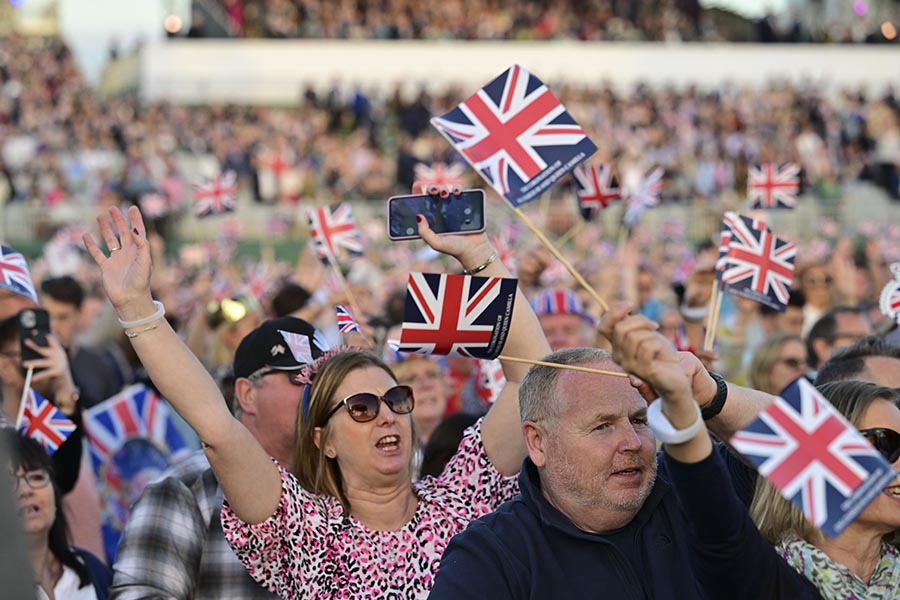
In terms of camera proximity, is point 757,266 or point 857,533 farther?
point 757,266

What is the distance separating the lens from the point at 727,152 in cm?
2531

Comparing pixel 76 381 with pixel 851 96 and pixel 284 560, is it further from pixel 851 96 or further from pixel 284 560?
pixel 851 96

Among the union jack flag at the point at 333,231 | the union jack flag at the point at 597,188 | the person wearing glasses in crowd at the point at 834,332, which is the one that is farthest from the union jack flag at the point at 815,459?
the union jack flag at the point at 333,231

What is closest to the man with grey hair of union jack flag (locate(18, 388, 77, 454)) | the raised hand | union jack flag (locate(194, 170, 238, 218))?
the raised hand

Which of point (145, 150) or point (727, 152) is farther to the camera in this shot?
point (727, 152)

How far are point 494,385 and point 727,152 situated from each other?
66.7ft

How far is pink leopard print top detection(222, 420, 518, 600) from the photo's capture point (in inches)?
140

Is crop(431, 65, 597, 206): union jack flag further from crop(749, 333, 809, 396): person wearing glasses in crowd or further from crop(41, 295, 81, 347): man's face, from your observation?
crop(41, 295, 81, 347): man's face

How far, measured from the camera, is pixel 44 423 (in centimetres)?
486

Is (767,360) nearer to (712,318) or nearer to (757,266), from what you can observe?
(757,266)

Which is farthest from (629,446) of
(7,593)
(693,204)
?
(693,204)

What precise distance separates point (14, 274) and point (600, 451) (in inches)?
96.2

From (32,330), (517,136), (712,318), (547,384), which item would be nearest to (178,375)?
(547,384)

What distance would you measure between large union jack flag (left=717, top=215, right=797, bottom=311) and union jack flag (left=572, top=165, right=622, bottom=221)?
2.77 ft
